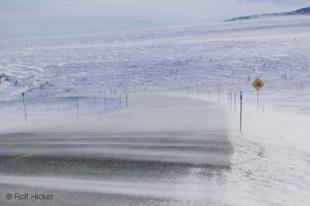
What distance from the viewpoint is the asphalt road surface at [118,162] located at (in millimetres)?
9203

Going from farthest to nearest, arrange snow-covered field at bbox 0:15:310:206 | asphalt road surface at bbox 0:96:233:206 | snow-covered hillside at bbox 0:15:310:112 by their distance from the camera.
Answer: snow-covered hillside at bbox 0:15:310:112
snow-covered field at bbox 0:15:310:206
asphalt road surface at bbox 0:96:233:206

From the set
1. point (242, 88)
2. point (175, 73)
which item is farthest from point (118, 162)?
point (175, 73)

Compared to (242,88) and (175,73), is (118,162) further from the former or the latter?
(175,73)

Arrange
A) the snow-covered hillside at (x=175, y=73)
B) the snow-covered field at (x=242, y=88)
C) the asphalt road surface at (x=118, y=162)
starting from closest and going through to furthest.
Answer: the asphalt road surface at (x=118, y=162)
the snow-covered field at (x=242, y=88)
the snow-covered hillside at (x=175, y=73)

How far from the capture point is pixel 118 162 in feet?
39.3

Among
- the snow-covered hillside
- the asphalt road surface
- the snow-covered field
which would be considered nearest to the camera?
the asphalt road surface

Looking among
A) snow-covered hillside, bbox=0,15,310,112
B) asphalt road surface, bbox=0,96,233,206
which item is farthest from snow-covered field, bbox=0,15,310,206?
asphalt road surface, bbox=0,96,233,206

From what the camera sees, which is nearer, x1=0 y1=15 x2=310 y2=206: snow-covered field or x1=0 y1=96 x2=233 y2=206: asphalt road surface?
x1=0 y1=96 x2=233 y2=206: asphalt road surface

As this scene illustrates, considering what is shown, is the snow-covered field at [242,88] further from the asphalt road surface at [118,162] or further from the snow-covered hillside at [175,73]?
the asphalt road surface at [118,162]

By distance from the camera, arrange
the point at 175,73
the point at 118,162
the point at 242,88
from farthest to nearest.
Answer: the point at 175,73, the point at 242,88, the point at 118,162

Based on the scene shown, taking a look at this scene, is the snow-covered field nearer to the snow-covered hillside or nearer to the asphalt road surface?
the snow-covered hillside

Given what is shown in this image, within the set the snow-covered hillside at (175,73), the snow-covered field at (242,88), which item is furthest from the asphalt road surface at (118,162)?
the snow-covered hillside at (175,73)

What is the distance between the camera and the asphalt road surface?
920cm

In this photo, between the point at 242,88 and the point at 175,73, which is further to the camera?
the point at 175,73
